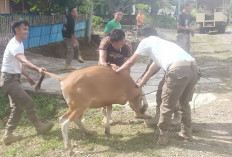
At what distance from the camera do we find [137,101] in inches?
183

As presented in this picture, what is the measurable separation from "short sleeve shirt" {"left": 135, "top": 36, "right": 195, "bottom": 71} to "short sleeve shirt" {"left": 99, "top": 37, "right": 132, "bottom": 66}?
90cm

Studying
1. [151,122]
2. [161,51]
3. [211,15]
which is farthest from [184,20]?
[211,15]

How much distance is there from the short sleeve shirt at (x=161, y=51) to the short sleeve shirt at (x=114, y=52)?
0.90 m

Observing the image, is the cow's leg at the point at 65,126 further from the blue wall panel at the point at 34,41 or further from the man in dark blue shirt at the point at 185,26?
the blue wall panel at the point at 34,41

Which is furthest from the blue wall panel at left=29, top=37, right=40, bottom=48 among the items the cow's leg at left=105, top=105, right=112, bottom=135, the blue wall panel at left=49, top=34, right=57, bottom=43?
the cow's leg at left=105, top=105, right=112, bottom=135

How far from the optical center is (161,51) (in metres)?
4.07

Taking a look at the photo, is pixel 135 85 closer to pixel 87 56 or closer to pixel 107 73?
pixel 107 73

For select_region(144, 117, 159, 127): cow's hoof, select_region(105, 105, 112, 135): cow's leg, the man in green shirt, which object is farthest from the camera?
the man in green shirt

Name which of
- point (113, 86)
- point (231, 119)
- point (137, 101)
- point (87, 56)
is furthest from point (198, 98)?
point (87, 56)

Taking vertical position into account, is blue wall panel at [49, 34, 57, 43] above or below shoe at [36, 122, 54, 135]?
above

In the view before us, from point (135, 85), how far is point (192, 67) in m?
0.91

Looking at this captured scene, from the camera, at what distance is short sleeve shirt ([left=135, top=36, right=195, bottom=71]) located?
403 cm

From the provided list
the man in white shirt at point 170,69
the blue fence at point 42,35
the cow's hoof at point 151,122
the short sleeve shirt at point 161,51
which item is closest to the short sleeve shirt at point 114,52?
the man in white shirt at point 170,69

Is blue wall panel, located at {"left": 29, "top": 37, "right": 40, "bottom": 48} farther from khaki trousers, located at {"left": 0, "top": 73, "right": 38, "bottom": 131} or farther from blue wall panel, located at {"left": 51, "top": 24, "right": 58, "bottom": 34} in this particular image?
khaki trousers, located at {"left": 0, "top": 73, "right": 38, "bottom": 131}
